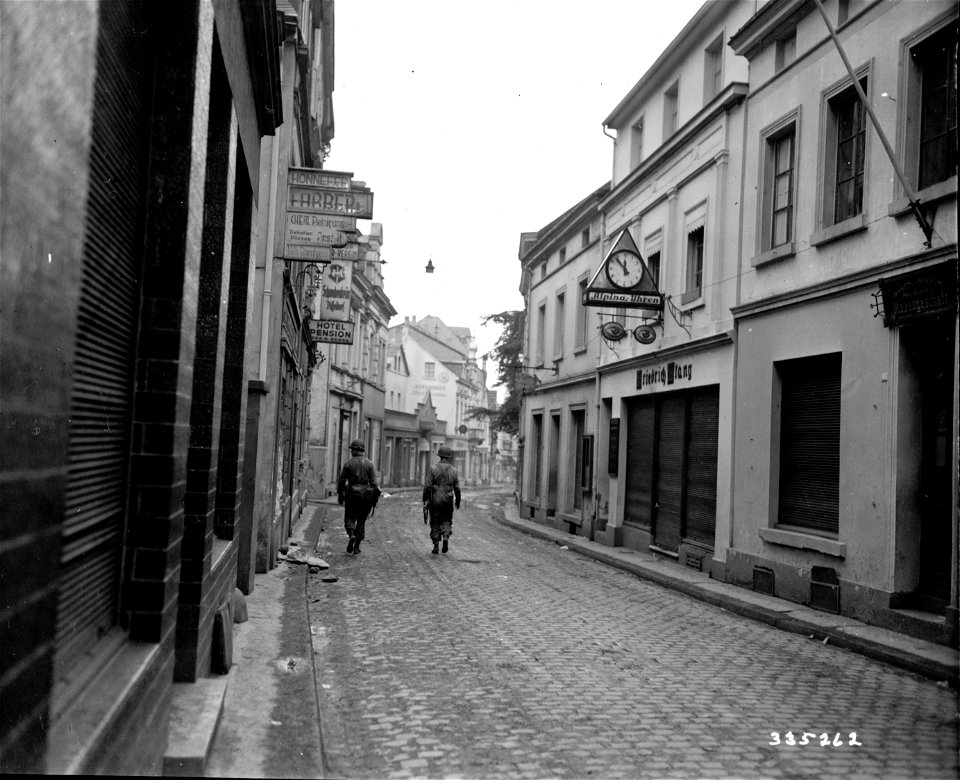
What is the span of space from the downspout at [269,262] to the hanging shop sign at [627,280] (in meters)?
7.00

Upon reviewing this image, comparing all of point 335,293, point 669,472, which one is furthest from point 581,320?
point 669,472

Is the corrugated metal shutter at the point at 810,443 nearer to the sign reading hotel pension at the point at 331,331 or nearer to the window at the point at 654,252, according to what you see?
the window at the point at 654,252

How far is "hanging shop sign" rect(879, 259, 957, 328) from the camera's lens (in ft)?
27.9

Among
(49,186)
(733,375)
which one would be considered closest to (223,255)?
(49,186)

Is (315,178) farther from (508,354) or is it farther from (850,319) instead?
(508,354)

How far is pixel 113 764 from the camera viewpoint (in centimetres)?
286

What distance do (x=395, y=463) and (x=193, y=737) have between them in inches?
1892

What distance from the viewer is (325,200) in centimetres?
1093

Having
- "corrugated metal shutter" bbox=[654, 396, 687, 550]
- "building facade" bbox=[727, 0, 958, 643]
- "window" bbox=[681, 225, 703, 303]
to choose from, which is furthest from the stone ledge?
"window" bbox=[681, 225, 703, 303]

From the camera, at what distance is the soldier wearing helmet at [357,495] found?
14078 millimetres

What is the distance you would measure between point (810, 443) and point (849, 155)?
3483 millimetres

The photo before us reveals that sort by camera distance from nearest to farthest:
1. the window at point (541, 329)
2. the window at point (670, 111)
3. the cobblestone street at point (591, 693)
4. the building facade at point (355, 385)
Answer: the cobblestone street at point (591, 693), the window at point (670, 111), the window at point (541, 329), the building facade at point (355, 385)

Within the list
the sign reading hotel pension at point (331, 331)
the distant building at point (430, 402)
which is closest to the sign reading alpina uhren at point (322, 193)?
the sign reading hotel pension at point (331, 331)

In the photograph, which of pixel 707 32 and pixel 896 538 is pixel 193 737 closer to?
pixel 896 538
